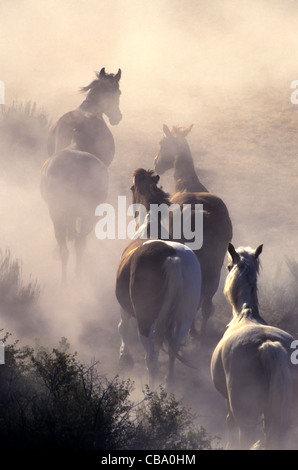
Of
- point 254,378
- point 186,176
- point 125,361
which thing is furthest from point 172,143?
point 254,378

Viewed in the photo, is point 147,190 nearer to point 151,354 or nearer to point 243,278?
point 151,354

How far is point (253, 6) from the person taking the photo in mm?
32562

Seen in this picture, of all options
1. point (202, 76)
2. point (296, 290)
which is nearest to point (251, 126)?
point (202, 76)

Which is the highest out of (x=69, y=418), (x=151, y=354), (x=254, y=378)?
(x=151, y=354)


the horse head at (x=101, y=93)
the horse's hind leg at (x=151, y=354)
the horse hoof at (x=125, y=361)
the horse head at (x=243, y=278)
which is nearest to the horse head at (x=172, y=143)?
the horse head at (x=101, y=93)

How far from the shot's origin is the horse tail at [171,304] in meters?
8.81

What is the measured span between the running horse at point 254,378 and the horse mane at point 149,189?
3065 mm

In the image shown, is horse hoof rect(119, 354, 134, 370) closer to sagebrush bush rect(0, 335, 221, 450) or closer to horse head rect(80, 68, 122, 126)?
sagebrush bush rect(0, 335, 221, 450)

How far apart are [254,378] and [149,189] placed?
3926 millimetres

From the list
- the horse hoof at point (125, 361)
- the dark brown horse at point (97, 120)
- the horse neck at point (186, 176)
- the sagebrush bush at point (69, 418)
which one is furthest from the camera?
the dark brown horse at point (97, 120)

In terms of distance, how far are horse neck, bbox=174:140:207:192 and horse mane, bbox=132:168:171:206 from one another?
186 cm

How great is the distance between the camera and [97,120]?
14.0 m

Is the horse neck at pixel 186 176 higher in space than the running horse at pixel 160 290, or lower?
higher

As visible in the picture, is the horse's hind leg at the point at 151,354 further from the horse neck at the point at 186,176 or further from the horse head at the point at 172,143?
the horse head at the point at 172,143
